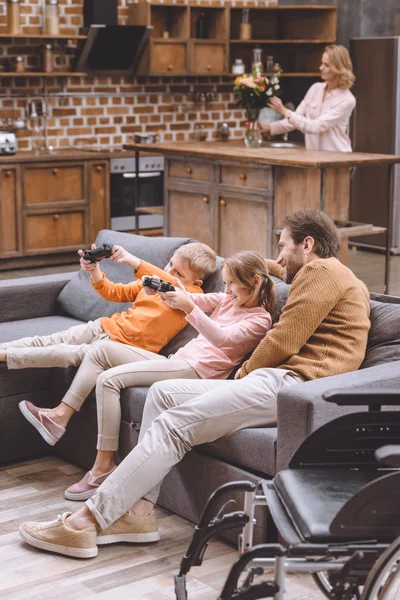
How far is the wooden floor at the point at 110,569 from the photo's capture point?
2658mm

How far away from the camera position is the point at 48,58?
770cm

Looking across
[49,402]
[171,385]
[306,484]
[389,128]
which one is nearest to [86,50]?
[389,128]

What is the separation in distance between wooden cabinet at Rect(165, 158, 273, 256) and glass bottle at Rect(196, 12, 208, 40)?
78.7 inches

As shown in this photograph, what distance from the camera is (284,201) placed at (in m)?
6.11

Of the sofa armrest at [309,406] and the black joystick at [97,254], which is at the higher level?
the black joystick at [97,254]

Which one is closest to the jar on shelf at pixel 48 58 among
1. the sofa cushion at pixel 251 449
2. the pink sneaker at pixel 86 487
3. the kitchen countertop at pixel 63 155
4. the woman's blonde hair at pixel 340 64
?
the kitchen countertop at pixel 63 155

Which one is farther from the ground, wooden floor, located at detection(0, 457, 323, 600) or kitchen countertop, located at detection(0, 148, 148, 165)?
kitchen countertop, located at detection(0, 148, 148, 165)

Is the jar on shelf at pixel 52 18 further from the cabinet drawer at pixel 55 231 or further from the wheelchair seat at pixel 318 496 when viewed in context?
the wheelchair seat at pixel 318 496

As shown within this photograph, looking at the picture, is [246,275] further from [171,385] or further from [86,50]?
[86,50]

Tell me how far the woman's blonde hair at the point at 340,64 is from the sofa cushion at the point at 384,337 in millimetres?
4099

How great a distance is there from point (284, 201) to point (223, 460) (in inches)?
133

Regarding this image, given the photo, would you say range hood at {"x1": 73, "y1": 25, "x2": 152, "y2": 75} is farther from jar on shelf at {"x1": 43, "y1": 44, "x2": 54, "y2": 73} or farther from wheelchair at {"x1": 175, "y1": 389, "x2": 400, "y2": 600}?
wheelchair at {"x1": 175, "y1": 389, "x2": 400, "y2": 600}

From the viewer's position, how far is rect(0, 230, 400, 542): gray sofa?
271cm

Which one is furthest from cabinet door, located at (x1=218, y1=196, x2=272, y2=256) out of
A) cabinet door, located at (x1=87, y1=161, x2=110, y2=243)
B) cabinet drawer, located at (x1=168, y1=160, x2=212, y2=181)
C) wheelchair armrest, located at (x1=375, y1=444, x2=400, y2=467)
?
wheelchair armrest, located at (x1=375, y1=444, x2=400, y2=467)
